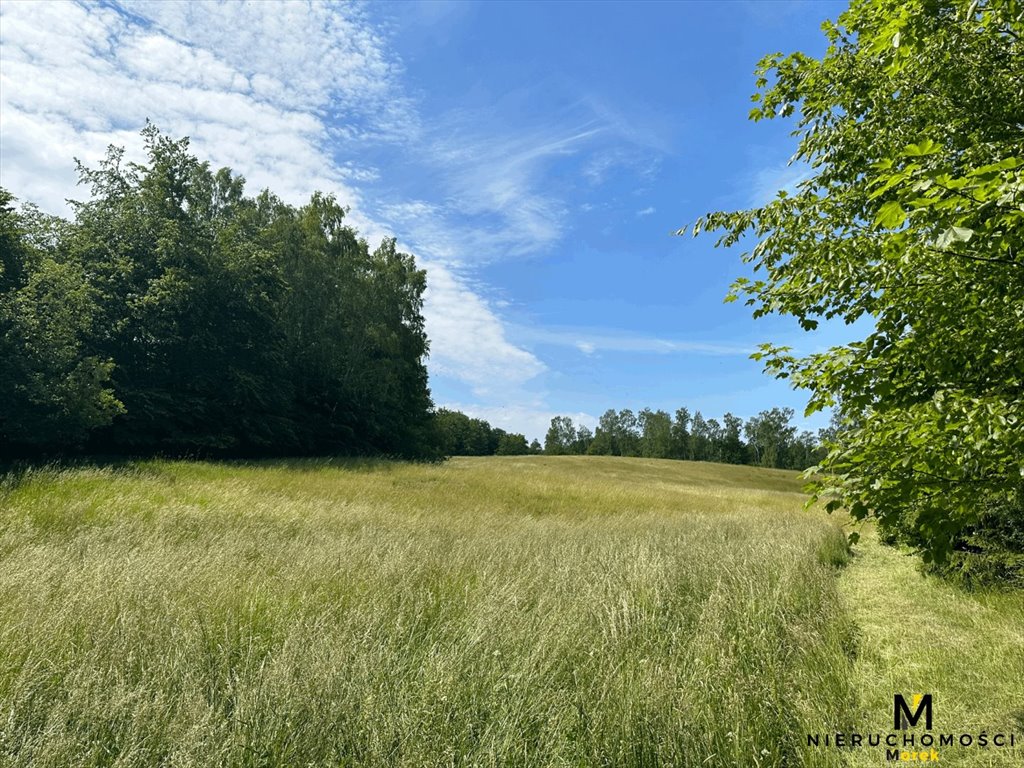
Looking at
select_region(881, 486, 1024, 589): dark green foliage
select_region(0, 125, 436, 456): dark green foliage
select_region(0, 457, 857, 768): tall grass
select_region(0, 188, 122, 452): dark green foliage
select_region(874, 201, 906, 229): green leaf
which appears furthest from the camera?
select_region(0, 125, 436, 456): dark green foliage

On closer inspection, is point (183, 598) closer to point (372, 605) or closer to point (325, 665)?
point (372, 605)

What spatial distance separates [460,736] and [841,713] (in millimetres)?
2977

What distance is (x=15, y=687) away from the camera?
124 inches

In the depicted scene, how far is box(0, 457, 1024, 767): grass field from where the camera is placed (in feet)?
10.1

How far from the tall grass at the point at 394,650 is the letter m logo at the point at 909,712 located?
1.10ft

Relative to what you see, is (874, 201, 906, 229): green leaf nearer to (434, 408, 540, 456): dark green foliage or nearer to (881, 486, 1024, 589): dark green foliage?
(881, 486, 1024, 589): dark green foliage

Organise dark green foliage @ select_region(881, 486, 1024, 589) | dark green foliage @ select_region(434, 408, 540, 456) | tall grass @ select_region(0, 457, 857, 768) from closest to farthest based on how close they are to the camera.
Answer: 1. tall grass @ select_region(0, 457, 857, 768)
2. dark green foliage @ select_region(881, 486, 1024, 589)
3. dark green foliage @ select_region(434, 408, 540, 456)

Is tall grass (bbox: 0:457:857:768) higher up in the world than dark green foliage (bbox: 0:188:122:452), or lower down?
lower down

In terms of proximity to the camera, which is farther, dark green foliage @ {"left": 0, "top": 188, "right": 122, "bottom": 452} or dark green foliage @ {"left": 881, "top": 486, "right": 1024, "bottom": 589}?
dark green foliage @ {"left": 0, "top": 188, "right": 122, "bottom": 452}

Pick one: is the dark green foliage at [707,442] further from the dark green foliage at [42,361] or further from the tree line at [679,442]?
the dark green foliage at [42,361]

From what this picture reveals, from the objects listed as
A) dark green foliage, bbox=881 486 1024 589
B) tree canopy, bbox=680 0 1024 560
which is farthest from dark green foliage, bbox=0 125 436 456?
dark green foliage, bbox=881 486 1024 589

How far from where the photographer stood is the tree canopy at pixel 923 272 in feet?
10.9

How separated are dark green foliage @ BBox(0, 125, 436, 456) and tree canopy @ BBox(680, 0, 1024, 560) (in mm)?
21005

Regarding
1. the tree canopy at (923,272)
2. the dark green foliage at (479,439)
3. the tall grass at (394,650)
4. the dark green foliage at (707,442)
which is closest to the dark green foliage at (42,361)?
the tall grass at (394,650)
